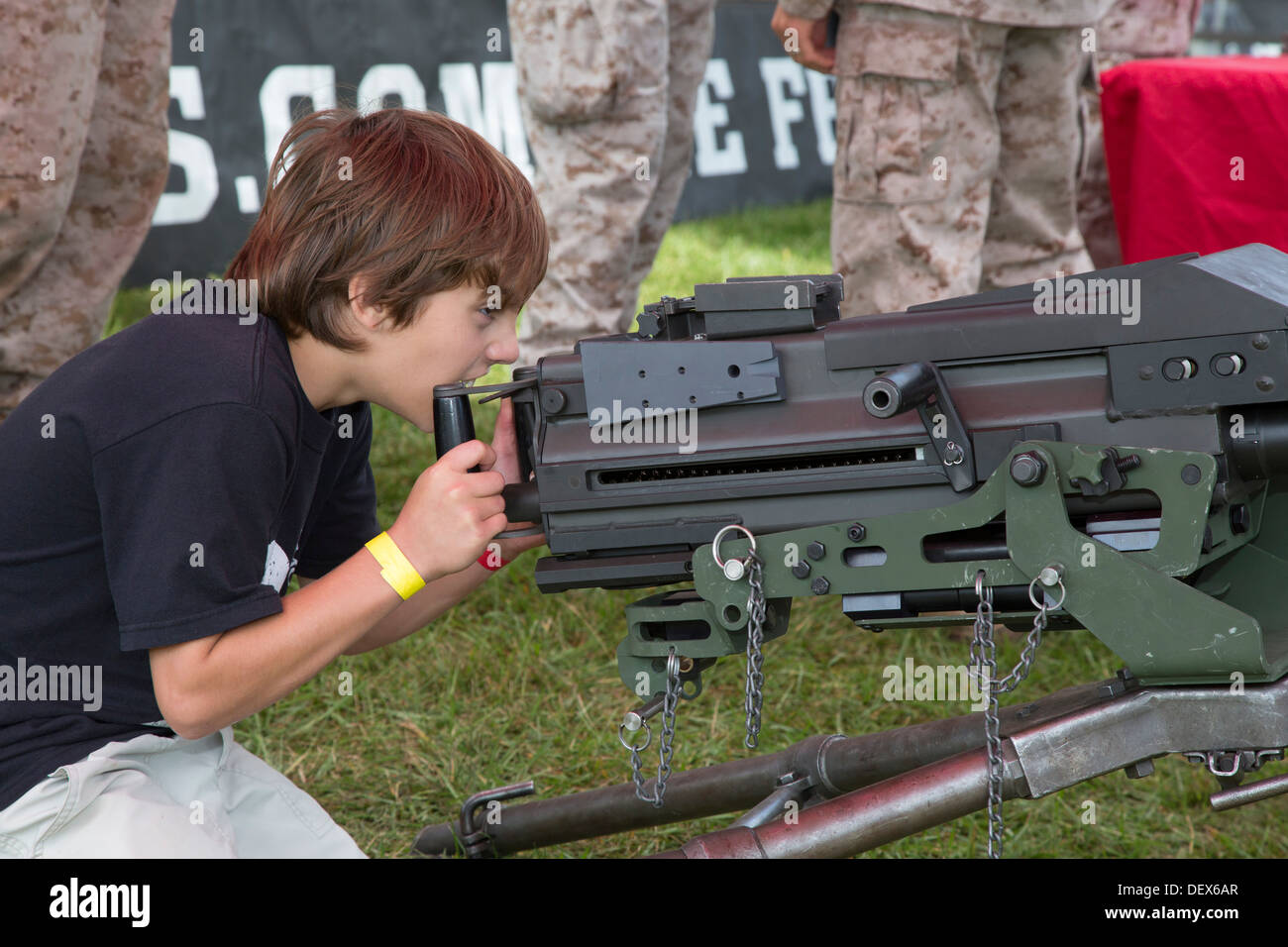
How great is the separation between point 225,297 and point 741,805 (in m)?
1.03

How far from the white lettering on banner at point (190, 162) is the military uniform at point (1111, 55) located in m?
3.82

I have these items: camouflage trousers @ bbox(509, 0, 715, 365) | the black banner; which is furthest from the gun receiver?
the black banner

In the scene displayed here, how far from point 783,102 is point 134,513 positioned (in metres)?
7.42

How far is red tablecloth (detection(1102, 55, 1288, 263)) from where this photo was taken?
127 inches

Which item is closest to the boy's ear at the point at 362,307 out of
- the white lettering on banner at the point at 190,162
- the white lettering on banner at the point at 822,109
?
the white lettering on banner at the point at 190,162

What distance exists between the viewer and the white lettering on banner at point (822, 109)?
8.52 m

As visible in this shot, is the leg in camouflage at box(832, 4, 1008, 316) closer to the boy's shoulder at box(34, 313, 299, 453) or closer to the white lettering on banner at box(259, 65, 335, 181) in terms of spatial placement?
the boy's shoulder at box(34, 313, 299, 453)

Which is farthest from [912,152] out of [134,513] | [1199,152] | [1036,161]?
[134,513]

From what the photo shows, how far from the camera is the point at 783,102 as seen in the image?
8406 mm

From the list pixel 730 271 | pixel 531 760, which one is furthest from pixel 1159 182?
pixel 730 271

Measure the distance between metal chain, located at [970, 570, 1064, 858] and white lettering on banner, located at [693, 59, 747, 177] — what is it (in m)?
6.87

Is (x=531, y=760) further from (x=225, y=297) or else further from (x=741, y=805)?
(x=225, y=297)

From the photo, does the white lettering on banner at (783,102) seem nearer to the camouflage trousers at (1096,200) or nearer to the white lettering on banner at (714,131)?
the white lettering on banner at (714,131)

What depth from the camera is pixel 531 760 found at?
2.68 meters
